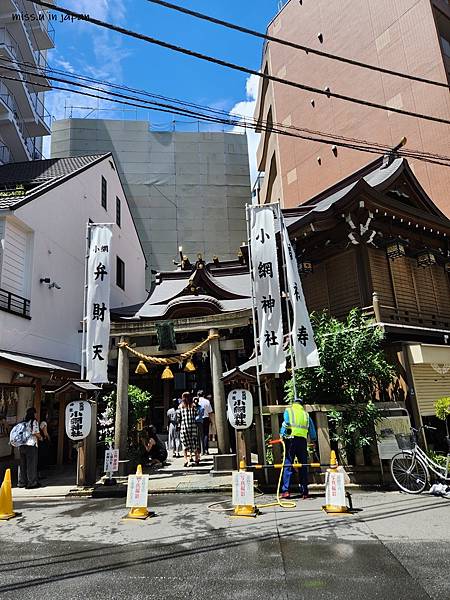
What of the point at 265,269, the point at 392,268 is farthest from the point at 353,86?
the point at 265,269

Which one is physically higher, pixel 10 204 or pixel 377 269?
pixel 10 204

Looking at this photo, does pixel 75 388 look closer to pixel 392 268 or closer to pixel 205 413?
pixel 205 413

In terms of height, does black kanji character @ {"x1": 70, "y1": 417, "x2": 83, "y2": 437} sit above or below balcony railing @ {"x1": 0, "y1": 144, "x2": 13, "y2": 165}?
below

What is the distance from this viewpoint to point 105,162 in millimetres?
22734

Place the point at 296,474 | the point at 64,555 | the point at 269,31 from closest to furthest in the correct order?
the point at 64,555 < the point at 296,474 < the point at 269,31

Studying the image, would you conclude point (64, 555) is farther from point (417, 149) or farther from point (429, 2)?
point (429, 2)

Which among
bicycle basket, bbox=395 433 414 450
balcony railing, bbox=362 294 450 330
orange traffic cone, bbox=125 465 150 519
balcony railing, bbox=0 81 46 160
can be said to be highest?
balcony railing, bbox=0 81 46 160

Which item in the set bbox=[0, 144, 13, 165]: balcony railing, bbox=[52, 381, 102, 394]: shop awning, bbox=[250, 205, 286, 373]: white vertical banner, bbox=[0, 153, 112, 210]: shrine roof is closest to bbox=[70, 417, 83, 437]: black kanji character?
bbox=[52, 381, 102, 394]: shop awning

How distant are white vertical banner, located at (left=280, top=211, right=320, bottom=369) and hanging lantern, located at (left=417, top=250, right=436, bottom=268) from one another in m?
5.90

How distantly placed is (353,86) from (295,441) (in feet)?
74.2

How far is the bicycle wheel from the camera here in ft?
27.0

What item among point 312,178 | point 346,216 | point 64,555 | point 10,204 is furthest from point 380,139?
point 64,555

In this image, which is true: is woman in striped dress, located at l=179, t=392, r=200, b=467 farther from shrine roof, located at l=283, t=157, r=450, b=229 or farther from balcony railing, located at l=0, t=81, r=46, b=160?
balcony railing, located at l=0, t=81, r=46, b=160

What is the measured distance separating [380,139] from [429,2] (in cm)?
633
